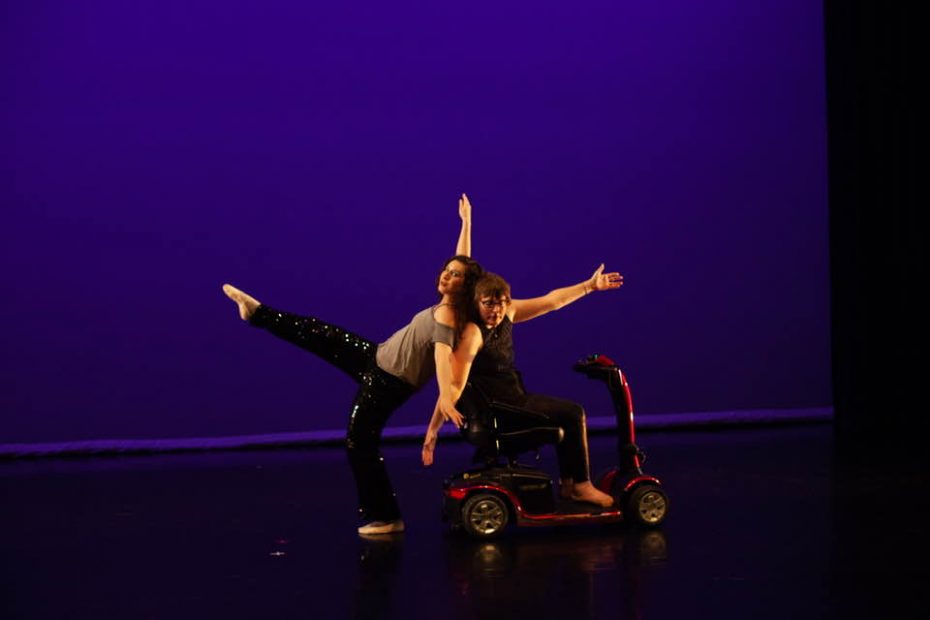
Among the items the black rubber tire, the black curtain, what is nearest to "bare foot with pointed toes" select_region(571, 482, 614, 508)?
the black rubber tire

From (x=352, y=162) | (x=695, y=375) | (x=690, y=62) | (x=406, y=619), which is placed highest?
(x=690, y=62)

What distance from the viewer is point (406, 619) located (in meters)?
2.91

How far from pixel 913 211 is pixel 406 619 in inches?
180

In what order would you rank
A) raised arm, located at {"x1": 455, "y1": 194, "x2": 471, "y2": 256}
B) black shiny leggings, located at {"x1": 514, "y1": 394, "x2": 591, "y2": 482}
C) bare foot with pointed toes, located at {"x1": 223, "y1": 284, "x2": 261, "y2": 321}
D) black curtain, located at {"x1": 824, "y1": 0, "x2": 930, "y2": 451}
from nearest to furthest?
black shiny leggings, located at {"x1": 514, "y1": 394, "x2": 591, "y2": 482} → bare foot with pointed toes, located at {"x1": 223, "y1": 284, "x2": 261, "y2": 321} → raised arm, located at {"x1": 455, "y1": 194, "x2": 471, "y2": 256} → black curtain, located at {"x1": 824, "y1": 0, "x2": 930, "y2": 451}

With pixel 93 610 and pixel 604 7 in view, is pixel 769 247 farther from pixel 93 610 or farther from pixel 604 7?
pixel 93 610

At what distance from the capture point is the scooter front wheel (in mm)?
3973

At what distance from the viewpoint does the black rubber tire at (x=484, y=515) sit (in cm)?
386

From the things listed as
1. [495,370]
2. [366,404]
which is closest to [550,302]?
[495,370]

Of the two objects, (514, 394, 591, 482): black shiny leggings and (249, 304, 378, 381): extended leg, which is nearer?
(514, 394, 591, 482): black shiny leggings

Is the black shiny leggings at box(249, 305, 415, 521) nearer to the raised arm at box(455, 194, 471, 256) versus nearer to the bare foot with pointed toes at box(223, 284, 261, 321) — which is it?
the bare foot with pointed toes at box(223, 284, 261, 321)

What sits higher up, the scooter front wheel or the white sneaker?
the scooter front wheel

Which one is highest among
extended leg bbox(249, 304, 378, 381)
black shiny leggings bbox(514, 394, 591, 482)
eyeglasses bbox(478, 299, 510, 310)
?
eyeglasses bbox(478, 299, 510, 310)

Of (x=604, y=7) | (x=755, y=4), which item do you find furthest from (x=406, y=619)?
(x=755, y=4)

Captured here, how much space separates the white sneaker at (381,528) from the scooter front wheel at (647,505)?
2.46ft
